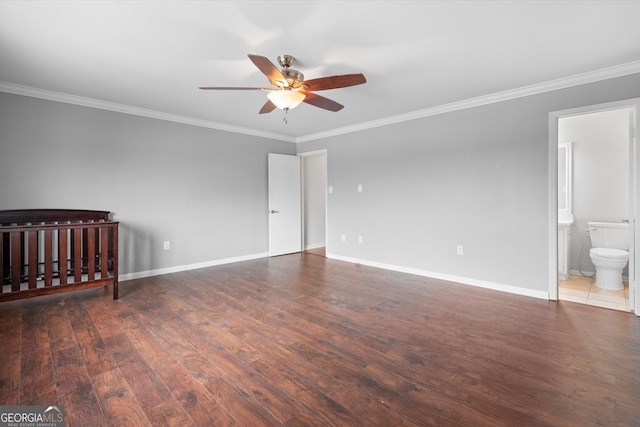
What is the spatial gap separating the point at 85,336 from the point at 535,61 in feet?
14.4

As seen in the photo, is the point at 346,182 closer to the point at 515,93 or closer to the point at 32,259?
the point at 515,93

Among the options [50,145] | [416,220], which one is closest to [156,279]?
[50,145]

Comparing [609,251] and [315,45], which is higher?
[315,45]

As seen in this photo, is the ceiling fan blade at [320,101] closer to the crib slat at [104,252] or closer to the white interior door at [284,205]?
the crib slat at [104,252]

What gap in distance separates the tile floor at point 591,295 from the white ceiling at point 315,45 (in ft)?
7.30

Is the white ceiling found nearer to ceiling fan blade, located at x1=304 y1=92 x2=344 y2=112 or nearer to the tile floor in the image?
ceiling fan blade, located at x1=304 y1=92 x2=344 y2=112

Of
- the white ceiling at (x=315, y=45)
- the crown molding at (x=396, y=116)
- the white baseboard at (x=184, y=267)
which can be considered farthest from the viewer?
the white baseboard at (x=184, y=267)

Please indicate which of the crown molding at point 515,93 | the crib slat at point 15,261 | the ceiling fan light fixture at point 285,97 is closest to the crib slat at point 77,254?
the crib slat at point 15,261

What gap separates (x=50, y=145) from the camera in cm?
337

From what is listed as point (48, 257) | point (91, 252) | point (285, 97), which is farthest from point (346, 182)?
point (48, 257)

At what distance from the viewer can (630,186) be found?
2730 mm

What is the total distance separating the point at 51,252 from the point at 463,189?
4.57m

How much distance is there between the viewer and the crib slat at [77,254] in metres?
2.98

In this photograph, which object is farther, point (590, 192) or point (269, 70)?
point (590, 192)
